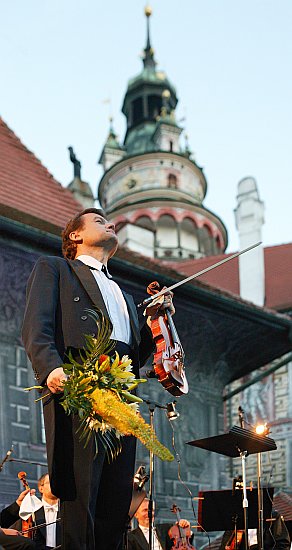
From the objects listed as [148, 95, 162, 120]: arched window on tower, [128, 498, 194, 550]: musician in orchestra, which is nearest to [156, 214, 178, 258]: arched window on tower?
[148, 95, 162, 120]: arched window on tower

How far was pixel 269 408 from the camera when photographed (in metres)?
27.6

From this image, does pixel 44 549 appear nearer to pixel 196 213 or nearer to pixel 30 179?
pixel 30 179

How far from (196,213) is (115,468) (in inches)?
1534

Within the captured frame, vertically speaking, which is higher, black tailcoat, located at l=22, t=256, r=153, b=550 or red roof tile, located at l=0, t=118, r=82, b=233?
red roof tile, located at l=0, t=118, r=82, b=233

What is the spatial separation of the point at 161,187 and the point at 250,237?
15123 mm

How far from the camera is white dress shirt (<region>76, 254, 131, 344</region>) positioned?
423cm

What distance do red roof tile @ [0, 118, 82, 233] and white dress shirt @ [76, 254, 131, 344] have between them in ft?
27.8

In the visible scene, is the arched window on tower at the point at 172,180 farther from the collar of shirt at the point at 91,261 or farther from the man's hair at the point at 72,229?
the collar of shirt at the point at 91,261

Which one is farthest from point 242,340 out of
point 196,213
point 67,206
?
point 196,213

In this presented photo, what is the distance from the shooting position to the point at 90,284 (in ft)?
13.9

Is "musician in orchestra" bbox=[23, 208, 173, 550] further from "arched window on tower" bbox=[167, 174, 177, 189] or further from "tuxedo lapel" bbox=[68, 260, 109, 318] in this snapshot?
"arched window on tower" bbox=[167, 174, 177, 189]

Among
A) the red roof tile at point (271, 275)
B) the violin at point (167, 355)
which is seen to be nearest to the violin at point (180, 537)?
the violin at point (167, 355)

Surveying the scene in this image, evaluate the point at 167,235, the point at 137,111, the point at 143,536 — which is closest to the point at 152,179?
the point at 167,235

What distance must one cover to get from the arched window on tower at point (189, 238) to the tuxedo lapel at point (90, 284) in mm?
38071
